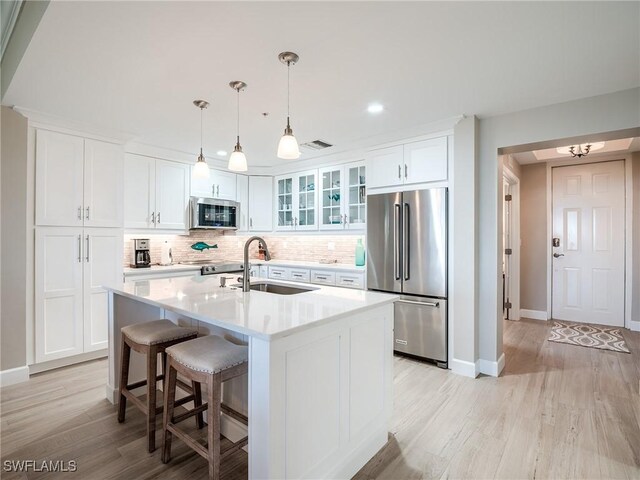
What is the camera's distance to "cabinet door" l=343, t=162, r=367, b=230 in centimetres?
411

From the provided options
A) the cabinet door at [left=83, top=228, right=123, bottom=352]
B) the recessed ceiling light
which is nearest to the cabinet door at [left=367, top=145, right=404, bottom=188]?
the recessed ceiling light

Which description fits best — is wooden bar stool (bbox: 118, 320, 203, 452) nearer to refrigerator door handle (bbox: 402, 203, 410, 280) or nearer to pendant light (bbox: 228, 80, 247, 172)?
pendant light (bbox: 228, 80, 247, 172)

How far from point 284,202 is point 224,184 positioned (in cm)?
92

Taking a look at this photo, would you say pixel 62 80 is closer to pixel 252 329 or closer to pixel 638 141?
pixel 252 329

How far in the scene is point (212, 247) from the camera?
497 centimetres

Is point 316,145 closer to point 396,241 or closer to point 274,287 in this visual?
point 396,241

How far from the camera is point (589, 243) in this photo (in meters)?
4.77

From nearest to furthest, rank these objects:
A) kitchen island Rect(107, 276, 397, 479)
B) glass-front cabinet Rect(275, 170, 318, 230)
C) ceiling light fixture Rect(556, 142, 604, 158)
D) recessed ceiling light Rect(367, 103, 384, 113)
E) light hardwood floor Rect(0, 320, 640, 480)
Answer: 1. kitchen island Rect(107, 276, 397, 479)
2. light hardwood floor Rect(0, 320, 640, 480)
3. recessed ceiling light Rect(367, 103, 384, 113)
4. ceiling light fixture Rect(556, 142, 604, 158)
5. glass-front cabinet Rect(275, 170, 318, 230)

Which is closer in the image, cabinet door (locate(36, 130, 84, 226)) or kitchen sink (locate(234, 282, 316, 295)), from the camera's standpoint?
kitchen sink (locate(234, 282, 316, 295))

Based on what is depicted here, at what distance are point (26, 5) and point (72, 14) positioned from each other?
595 mm

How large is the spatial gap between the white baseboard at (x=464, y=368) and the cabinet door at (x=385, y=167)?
6.09ft

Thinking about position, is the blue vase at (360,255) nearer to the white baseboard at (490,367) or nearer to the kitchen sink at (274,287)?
the white baseboard at (490,367)

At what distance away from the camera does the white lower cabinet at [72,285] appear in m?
3.04

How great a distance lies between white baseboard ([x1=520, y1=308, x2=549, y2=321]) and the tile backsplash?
290cm
